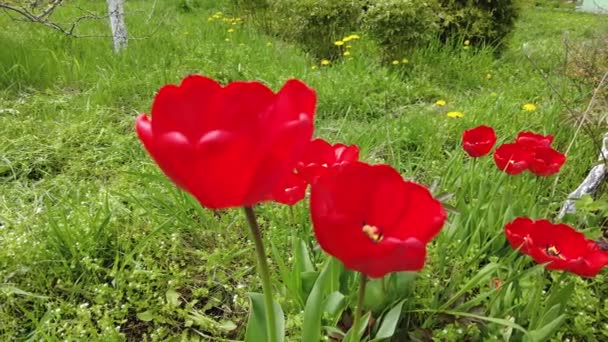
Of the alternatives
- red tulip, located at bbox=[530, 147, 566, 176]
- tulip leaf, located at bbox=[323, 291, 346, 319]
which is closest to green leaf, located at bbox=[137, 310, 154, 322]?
tulip leaf, located at bbox=[323, 291, 346, 319]

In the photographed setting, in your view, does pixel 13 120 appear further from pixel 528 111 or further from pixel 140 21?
pixel 140 21

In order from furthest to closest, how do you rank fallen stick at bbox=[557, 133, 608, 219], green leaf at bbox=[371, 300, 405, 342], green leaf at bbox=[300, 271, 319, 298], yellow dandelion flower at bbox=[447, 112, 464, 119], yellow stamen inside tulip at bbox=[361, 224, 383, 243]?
A: yellow dandelion flower at bbox=[447, 112, 464, 119]
fallen stick at bbox=[557, 133, 608, 219]
green leaf at bbox=[300, 271, 319, 298]
green leaf at bbox=[371, 300, 405, 342]
yellow stamen inside tulip at bbox=[361, 224, 383, 243]

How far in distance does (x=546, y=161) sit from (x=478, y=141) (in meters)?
0.20

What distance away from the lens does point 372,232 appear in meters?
0.66

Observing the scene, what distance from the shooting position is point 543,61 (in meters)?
4.91

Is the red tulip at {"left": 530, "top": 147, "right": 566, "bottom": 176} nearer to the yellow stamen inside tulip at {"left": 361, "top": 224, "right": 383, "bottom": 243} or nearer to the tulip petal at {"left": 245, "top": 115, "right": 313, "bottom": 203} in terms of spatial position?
the yellow stamen inside tulip at {"left": 361, "top": 224, "right": 383, "bottom": 243}

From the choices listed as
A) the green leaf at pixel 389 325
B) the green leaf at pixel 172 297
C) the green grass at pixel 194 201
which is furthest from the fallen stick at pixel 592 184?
the green leaf at pixel 172 297

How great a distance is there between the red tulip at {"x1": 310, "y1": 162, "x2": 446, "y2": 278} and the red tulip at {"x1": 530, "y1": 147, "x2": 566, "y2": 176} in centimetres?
86

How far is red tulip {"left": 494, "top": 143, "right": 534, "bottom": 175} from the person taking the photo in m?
1.37

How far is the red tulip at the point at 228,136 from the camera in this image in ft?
1.73

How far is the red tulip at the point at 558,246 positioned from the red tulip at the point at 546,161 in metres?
0.29

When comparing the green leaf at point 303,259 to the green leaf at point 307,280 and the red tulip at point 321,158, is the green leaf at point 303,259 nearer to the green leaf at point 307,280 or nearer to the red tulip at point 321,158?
the green leaf at point 307,280

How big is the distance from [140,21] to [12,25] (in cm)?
126

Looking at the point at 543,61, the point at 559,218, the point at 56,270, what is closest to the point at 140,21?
the point at 543,61
